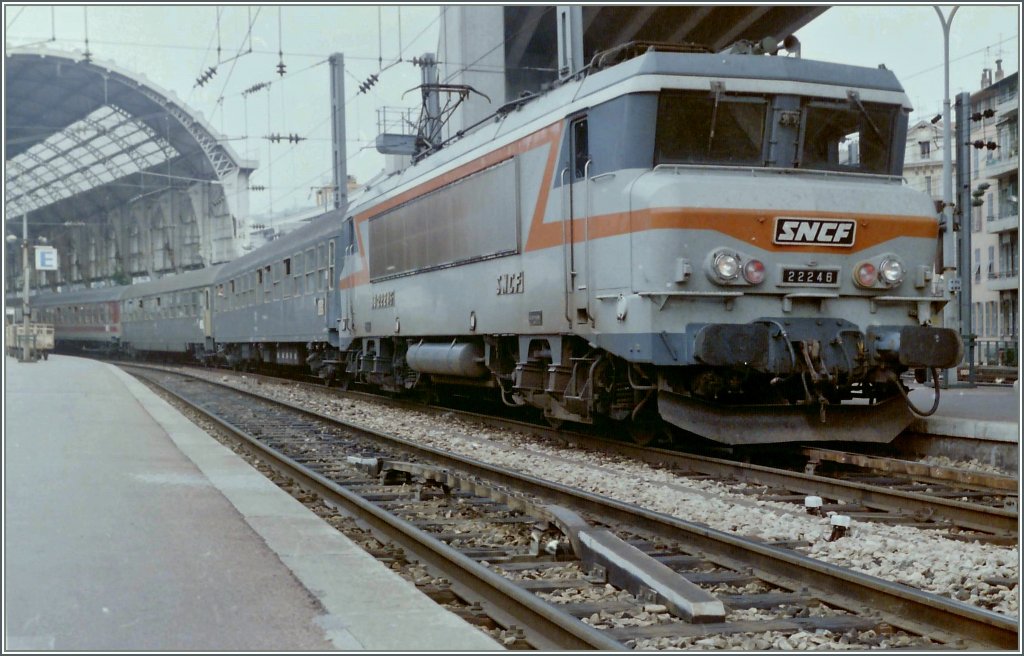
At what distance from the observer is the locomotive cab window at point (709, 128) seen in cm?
933

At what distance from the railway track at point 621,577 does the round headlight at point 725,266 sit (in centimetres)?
233

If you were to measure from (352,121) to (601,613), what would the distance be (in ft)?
84.1

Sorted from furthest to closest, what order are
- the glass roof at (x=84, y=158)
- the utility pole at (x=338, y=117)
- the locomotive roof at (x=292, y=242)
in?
the glass roof at (x=84, y=158) < the utility pole at (x=338, y=117) < the locomotive roof at (x=292, y=242)

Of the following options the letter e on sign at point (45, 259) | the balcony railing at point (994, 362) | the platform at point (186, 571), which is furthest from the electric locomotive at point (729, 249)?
the letter e on sign at point (45, 259)

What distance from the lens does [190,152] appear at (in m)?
41.6

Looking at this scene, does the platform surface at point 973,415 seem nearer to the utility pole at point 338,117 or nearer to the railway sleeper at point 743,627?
the railway sleeper at point 743,627

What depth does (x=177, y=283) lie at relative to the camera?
39.5 metres

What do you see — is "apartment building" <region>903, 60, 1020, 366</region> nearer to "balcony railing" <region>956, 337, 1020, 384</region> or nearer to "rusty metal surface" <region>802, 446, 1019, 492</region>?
"balcony railing" <region>956, 337, 1020, 384</region>

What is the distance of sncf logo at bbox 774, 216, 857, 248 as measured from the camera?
9078 millimetres

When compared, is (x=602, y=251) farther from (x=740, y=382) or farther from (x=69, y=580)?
(x=69, y=580)

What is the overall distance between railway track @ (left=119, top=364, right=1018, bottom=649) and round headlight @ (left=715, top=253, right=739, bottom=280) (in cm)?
233

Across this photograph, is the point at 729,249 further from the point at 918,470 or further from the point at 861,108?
the point at 918,470

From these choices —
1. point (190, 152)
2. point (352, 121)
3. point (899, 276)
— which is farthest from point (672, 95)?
point (190, 152)

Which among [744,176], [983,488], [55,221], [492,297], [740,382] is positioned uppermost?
[55,221]
